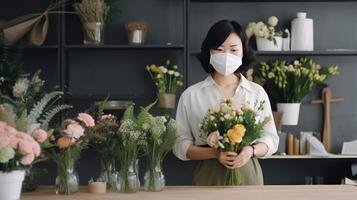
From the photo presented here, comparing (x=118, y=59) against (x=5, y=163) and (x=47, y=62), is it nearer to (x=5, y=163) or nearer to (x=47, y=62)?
(x=47, y=62)

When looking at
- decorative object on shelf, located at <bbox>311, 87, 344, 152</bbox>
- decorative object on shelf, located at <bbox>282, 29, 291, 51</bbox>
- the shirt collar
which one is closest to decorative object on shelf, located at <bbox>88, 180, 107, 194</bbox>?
the shirt collar

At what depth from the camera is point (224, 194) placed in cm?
203

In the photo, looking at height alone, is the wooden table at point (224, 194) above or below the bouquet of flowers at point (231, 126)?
below

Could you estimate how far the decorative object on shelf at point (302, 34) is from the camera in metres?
3.79

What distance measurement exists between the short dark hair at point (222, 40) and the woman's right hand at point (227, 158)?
0.47 meters

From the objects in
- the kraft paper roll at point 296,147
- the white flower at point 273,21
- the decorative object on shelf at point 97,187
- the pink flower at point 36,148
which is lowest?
the kraft paper roll at point 296,147

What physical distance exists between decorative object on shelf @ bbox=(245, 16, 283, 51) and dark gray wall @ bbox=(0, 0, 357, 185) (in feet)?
0.60

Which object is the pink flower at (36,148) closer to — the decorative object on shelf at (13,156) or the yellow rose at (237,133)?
the decorative object on shelf at (13,156)

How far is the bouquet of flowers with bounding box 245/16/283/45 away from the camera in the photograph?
3.75 m

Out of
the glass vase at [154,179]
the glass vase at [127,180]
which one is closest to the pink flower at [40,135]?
the glass vase at [127,180]

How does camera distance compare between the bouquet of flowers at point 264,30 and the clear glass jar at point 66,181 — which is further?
the bouquet of flowers at point 264,30

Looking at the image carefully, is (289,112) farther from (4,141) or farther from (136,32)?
(4,141)

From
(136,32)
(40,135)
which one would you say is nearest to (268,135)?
(40,135)

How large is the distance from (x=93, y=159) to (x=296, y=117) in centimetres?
154
